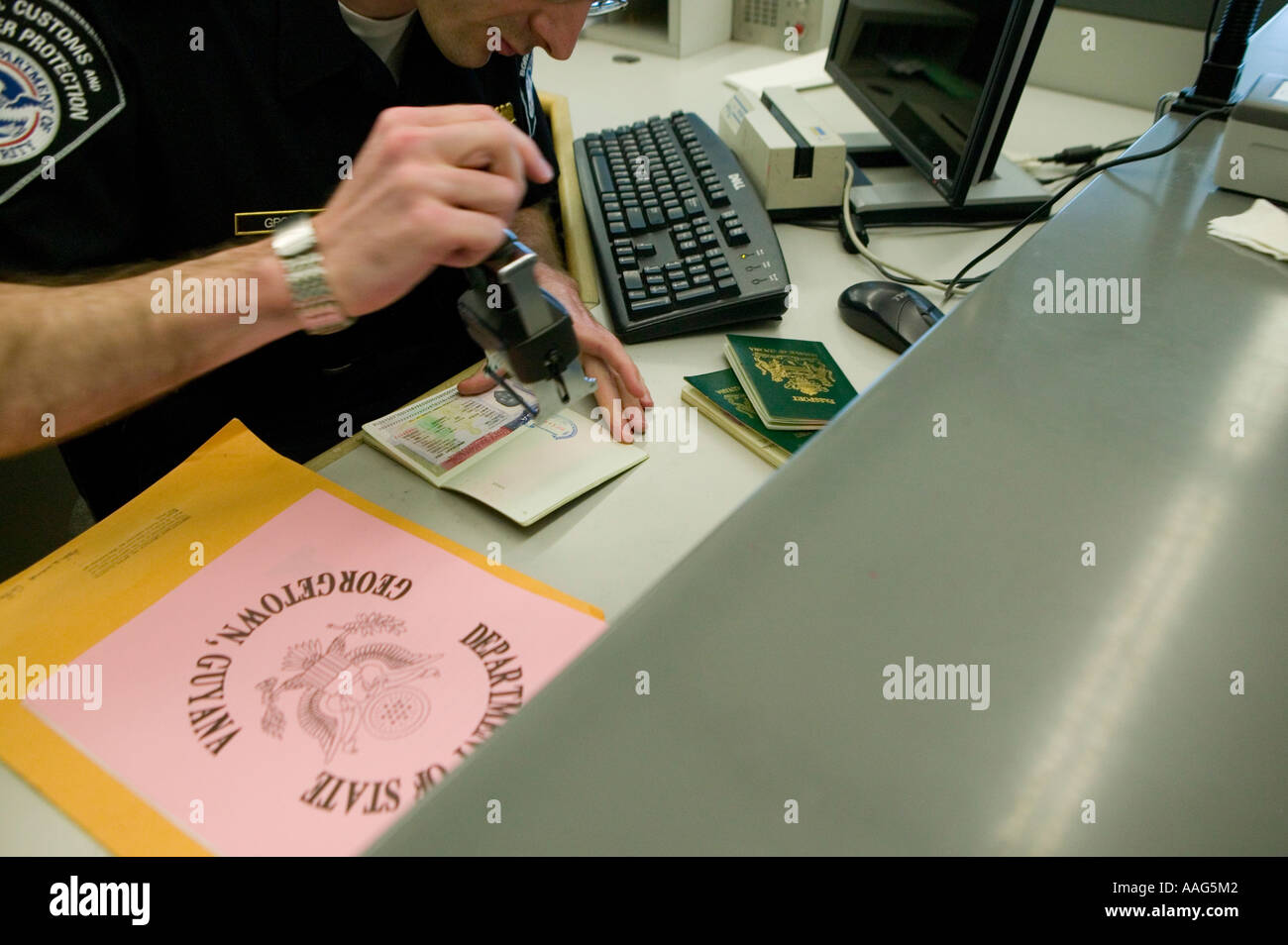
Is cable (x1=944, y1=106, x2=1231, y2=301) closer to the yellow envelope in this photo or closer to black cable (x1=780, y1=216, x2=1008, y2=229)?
black cable (x1=780, y1=216, x2=1008, y2=229)

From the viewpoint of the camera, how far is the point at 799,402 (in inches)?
29.4

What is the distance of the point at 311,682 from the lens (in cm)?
55

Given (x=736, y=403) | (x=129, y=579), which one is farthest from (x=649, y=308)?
(x=129, y=579)

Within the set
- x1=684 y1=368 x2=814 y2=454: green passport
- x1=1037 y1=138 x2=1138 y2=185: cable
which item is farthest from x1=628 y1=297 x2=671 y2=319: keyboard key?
x1=1037 y1=138 x2=1138 y2=185: cable

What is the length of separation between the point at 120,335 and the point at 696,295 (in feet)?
1.72

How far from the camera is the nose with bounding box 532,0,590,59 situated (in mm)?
856

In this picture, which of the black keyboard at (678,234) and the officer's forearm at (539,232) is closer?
the black keyboard at (678,234)

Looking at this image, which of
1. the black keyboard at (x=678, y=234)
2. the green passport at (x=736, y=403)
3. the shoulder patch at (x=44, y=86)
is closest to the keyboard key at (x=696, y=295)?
the black keyboard at (x=678, y=234)

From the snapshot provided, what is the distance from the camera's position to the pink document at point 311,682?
493 millimetres

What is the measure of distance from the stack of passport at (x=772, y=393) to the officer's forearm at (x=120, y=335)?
14.7 inches

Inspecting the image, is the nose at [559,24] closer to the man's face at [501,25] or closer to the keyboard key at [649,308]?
the man's face at [501,25]

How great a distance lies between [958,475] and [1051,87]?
4.38ft
